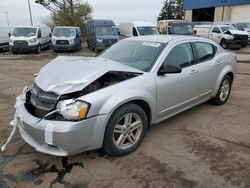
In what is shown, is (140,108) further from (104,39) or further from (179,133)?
(104,39)

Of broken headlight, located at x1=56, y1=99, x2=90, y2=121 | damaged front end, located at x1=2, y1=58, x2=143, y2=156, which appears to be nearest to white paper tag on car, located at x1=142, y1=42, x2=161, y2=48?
damaged front end, located at x1=2, y1=58, x2=143, y2=156

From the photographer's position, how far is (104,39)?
1745 centimetres

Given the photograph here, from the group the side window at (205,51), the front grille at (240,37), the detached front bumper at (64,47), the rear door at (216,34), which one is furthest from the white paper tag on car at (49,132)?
the rear door at (216,34)

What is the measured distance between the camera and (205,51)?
504 cm

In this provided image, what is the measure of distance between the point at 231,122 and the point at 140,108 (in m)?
2.06

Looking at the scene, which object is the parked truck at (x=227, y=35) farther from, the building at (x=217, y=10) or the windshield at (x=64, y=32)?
the building at (x=217, y=10)

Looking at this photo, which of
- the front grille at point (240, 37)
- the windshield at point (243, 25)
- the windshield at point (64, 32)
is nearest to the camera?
the windshield at point (64, 32)

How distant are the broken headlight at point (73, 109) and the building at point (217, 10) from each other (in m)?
34.7

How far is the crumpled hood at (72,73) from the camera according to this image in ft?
10.5

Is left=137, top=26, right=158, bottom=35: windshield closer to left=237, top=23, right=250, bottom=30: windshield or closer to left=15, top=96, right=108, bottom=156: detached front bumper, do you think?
left=237, top=23, right=250, bottom=30: windshield

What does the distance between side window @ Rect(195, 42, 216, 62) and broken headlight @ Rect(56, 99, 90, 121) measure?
265 centimetres

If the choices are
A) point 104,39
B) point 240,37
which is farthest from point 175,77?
point 240,37

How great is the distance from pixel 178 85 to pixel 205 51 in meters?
1.33

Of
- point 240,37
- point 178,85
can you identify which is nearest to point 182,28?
point 240,37
